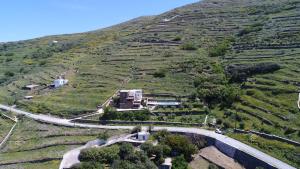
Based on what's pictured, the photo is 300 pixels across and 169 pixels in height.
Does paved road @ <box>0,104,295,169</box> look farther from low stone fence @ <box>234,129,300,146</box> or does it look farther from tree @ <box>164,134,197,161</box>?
tree @ <box>164,134,197,161</box>

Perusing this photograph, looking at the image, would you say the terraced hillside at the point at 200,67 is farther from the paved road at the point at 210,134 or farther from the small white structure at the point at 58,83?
the paved road at the point at 210,134

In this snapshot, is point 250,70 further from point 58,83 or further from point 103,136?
point 58,83

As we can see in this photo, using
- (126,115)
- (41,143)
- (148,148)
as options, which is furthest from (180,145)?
(41,143)

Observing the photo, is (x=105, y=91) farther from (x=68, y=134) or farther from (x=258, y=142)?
(x=258, y=142)

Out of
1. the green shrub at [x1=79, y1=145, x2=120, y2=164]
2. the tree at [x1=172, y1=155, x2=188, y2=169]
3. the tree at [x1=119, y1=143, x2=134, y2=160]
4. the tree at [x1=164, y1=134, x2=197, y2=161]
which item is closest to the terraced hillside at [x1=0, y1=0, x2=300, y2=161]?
the tree at [x1=164, y1=134, x2=197, y2=161]

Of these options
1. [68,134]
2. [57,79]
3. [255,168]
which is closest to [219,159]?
[255,168]
